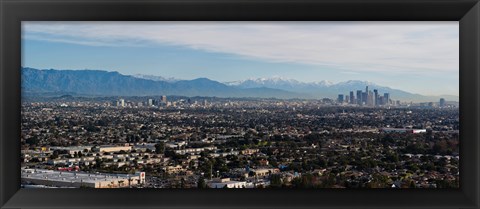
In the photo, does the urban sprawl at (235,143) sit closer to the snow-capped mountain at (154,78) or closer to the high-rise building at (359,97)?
the high-rise building at (359,97)

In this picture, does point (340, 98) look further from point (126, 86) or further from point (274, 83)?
point (126, 86)

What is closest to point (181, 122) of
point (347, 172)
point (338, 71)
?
point (347, 172)

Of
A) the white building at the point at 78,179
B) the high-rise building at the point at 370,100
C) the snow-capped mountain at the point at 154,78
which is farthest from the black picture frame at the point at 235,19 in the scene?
the snow-capped mountain at the point at 154,78

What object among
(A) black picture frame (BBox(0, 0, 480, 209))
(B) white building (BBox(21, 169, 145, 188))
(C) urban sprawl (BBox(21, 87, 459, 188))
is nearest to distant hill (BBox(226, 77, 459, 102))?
(C) urban sprawl (BBox(21, 87, 459, 188))

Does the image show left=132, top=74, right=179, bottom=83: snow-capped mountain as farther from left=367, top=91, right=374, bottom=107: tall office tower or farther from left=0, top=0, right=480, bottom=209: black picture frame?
left=367, top=91, right=374, bottom=107: tall office tower

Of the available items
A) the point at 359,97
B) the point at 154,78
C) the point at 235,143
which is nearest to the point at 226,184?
the point at 235,143

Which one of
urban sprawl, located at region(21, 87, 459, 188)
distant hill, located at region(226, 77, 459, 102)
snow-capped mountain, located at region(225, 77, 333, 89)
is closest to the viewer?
urban sprawl, located at region(21, 87, 459, 188)
